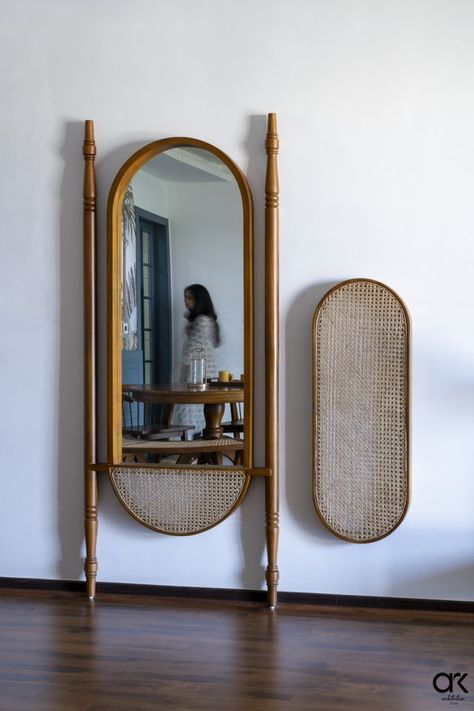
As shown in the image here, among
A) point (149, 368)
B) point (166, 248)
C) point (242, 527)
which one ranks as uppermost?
point (166, 248)

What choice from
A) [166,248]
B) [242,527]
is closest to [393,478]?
[242,527]

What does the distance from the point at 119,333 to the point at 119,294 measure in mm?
173

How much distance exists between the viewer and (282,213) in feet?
11.9

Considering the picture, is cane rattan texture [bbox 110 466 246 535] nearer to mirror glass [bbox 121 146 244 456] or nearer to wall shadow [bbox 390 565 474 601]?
mirror glass [bbox 121 146 244 456]

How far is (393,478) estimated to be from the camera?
3514mm

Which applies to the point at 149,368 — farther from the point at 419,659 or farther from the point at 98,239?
the point at 419,659

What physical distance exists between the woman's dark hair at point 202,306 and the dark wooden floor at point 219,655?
1186 mm

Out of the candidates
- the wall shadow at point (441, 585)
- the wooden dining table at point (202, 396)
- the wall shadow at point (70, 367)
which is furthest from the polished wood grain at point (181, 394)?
the wall shadow at point (441, 585)

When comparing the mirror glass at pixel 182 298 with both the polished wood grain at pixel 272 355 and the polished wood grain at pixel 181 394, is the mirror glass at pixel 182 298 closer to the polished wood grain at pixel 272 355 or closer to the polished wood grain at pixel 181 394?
the polished wood grain at pixel 181 394

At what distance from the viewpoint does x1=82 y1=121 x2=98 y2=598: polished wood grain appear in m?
3.72

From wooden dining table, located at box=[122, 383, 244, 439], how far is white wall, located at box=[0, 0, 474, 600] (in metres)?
0.15

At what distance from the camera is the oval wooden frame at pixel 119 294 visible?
11.9ft

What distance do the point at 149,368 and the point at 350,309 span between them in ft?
3.01

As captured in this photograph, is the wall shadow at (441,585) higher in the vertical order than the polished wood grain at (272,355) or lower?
lower
